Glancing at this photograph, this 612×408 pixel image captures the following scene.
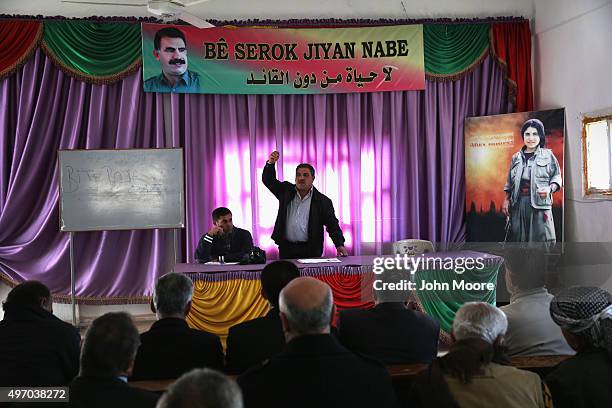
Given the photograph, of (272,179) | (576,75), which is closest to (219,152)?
(272,179)

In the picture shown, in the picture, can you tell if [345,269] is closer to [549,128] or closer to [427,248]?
[427,248]

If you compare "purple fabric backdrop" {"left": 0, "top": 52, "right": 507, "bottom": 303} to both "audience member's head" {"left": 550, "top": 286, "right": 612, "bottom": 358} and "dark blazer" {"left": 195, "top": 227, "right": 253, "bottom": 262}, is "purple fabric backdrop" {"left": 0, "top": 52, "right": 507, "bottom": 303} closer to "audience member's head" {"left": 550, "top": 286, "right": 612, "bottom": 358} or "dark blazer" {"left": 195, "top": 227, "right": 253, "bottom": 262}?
"dark blazer" {"left": 195, "top": 227, "right": 253, "bottom": 262}

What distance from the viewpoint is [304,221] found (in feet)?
18.4

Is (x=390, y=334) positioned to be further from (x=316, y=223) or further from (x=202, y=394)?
(x=316, y=223)

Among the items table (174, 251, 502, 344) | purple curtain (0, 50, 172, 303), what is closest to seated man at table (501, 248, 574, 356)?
table (174, 251, 502, 344)

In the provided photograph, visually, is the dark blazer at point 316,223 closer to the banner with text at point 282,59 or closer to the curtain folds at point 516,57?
the banner with text at point 282,59

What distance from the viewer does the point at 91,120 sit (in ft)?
20.6

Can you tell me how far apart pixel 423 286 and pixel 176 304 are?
5.17ft

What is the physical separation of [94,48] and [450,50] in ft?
11.8

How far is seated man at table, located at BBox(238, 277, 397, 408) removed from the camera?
173cm

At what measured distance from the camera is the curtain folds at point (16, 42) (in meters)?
6.07

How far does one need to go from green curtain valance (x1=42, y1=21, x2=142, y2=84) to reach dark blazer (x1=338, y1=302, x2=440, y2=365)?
456 centimetres

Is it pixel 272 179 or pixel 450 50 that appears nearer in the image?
pixel 272 179

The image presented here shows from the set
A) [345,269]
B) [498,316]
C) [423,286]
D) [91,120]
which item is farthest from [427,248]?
[91,120]
